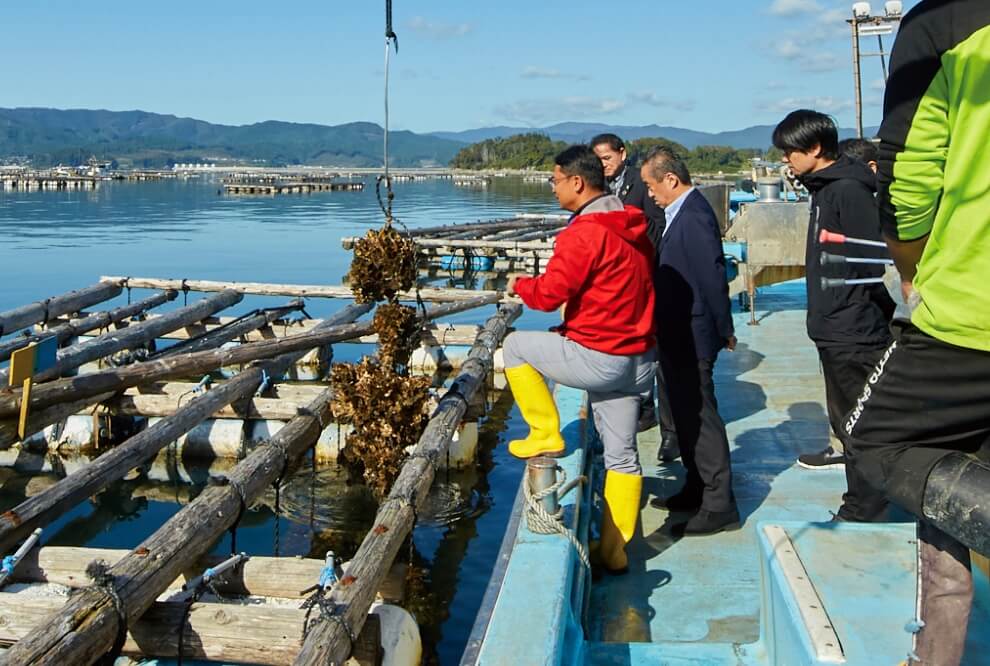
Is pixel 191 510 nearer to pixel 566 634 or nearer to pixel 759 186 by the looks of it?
pixel 566 634

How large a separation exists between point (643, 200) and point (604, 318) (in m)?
2.36

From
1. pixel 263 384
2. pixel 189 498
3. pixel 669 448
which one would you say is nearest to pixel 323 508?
pixel 189 498

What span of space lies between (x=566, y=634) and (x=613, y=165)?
3923 millimetres

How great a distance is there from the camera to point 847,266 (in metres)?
4.63

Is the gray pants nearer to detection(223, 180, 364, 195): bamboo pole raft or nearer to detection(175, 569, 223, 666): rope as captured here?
detection(175, 569, 223, 666): rope

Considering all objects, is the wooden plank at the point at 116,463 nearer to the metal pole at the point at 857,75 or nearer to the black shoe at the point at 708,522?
the black shoe at the point at 708,522

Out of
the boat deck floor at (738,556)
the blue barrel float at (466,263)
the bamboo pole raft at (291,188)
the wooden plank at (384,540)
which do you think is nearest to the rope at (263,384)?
the wooden plank at (384,540)

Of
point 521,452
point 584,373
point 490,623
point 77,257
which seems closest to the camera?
point 490,623

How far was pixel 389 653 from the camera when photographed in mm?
4559

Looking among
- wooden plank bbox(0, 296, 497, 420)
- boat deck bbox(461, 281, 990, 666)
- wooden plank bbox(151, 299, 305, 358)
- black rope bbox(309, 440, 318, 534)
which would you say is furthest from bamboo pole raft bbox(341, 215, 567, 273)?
boat deck bbox(461, 281, 990, 666)

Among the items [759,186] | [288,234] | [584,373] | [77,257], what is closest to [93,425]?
[584,373]

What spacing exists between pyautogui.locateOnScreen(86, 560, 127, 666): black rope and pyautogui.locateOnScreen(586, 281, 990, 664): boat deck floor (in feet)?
6.99

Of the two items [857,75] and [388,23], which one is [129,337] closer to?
[388,23]

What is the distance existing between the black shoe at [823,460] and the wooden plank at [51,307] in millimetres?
9731
